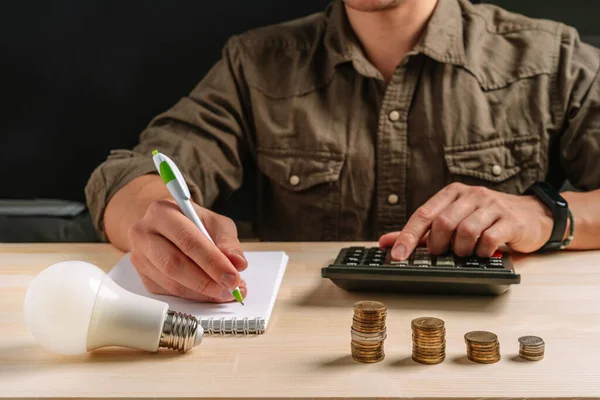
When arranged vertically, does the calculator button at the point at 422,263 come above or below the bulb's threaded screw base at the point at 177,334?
below

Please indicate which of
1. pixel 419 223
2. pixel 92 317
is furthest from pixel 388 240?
pixel 92 317

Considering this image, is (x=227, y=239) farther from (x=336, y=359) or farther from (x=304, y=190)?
(x=304, y=190)

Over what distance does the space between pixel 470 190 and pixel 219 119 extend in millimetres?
566

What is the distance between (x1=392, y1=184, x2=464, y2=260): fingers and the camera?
2.85 feet

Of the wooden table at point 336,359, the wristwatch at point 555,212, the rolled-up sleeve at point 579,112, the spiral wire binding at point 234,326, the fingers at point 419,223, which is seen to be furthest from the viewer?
the rolled-up sleeve at point 579,112

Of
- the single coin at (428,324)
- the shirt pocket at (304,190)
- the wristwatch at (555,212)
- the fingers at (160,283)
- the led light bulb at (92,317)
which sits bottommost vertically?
the shirt pocket at (304,190)

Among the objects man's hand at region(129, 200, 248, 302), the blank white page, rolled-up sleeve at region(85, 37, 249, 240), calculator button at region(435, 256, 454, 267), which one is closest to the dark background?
rolled-up sleeve at region(85, 37, 249, 240)

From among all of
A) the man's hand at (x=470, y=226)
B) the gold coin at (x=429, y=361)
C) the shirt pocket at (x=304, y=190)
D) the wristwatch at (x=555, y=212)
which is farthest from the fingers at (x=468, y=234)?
the shirt pocket at (x=304, y=190)

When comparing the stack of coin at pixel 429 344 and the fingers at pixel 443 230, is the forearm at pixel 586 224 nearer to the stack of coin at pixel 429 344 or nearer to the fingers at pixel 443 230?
the fingers at pixel 443 230

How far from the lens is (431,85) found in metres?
1.34

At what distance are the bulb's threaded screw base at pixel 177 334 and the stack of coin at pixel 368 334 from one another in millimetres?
151

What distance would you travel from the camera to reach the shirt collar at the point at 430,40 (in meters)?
1.32

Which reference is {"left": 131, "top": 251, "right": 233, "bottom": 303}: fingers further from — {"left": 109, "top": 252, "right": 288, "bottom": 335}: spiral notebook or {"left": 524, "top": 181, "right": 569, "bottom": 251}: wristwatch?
{"left": 524, "top": 181, "right": 569, "bottom": 251}: wristwatch

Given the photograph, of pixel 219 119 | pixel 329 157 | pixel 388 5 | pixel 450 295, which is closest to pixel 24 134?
pixel 219 119
